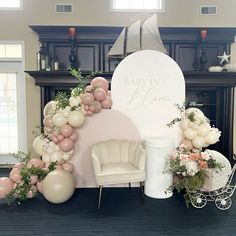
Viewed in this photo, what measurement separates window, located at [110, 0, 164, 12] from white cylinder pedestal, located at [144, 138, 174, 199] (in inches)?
117

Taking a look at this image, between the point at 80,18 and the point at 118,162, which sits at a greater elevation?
the point at 80,18

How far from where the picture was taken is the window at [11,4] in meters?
5.17

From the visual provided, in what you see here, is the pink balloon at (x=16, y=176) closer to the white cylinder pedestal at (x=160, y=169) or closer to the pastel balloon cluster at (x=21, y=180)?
the pastel balloon cluster at (x=21, y=180)

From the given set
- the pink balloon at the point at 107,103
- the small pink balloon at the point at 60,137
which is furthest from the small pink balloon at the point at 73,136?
the pink balloon at the point at 107,103

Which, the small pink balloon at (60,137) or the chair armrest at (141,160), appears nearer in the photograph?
the chair armrest at (141,160)

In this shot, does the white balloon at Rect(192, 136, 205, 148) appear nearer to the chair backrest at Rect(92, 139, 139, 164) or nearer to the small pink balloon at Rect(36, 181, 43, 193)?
the chair backrest at Rect(92, 139, 139, 164)

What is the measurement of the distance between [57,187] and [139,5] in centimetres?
395

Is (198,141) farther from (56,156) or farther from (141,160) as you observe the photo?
(56,156)

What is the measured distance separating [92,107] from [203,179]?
1761mm

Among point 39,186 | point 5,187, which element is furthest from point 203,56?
point 5,187

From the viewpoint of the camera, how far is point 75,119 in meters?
3.64

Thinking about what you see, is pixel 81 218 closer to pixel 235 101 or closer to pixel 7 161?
pixel 7 161

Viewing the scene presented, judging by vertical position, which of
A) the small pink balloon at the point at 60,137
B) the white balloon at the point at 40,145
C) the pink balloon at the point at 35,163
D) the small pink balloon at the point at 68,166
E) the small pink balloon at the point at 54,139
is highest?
the small pink balloon at the point at 60,137

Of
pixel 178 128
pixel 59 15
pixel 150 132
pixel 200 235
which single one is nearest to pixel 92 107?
pixel 150 132
